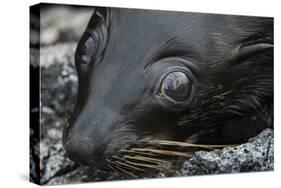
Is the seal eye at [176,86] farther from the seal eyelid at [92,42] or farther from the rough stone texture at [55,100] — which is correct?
the rough stone texture at [55,100]

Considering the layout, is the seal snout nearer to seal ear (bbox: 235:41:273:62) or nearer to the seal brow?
the seal brow

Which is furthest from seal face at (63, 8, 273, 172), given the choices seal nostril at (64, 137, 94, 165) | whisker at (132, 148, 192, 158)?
whisker at (132, 148, 192, 158)

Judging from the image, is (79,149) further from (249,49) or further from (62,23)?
(249,49)

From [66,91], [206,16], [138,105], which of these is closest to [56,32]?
[66,91]

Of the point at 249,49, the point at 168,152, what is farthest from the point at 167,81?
the point at 249,49

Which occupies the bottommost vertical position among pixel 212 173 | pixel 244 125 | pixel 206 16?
pixel 212 173

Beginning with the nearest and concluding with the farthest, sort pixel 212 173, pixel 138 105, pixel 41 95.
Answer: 1. pixel 41 95
2. pixel 138 105
3. pixel 212 173

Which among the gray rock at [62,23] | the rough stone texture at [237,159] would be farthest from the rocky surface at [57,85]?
the rough stone texture at [237,159]

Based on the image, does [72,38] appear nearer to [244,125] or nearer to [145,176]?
[145,176]
